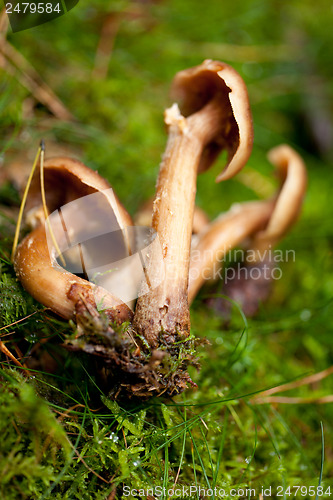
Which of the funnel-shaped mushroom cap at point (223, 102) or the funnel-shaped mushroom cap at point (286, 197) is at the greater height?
the funnel-shaped mushroom cap at point (223, 102)

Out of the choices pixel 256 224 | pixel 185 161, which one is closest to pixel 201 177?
pixel 256 224

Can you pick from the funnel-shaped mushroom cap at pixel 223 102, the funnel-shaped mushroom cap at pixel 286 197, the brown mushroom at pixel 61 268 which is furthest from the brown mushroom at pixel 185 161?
the funnel-shaped mushroom cap at pixel 286 197

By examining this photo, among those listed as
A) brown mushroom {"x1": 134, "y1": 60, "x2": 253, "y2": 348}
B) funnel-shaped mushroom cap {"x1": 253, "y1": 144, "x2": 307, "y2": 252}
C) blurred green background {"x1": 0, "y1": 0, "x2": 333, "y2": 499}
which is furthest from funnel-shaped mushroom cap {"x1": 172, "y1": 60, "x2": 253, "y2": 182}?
blurred green background {"x1": 0, "y1": 0, "x2": 333, "y2": 499}

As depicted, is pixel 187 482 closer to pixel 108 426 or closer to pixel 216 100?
pixel 108 426

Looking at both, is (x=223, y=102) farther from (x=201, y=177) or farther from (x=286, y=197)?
(x=201, y=177)

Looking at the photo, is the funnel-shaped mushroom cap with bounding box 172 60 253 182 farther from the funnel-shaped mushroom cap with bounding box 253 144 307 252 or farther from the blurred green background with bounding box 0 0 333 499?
the blurred green background with bounding box 0 0 333 499

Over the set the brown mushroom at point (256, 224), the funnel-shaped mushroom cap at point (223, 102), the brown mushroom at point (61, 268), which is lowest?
the brown mushroom at point (256, 224)

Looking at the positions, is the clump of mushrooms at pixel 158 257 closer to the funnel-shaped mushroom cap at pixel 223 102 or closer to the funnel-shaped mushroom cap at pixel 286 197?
the funnel-shaped mushroom cap at pixel 223 102

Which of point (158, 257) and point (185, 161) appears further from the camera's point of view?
point (185, 161)
